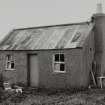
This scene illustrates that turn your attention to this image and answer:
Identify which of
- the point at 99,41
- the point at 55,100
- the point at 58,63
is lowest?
the point at 55,100

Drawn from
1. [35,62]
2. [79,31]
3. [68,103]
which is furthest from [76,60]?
[68,103]

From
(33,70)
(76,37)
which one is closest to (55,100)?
(76,37)

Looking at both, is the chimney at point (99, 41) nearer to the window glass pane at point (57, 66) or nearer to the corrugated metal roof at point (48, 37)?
the corrugated metal roof at point (48, 37)

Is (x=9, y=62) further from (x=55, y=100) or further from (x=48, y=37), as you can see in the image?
(x=55, y=100)

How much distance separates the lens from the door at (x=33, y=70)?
19.9 meters

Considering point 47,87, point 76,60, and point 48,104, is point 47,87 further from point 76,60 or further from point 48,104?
point 48,104

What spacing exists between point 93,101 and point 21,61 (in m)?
9.36

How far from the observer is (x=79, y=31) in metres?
19.2

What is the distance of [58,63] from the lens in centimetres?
1830

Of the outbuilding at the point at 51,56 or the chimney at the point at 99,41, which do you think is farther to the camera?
the chimney at the point at 99,41

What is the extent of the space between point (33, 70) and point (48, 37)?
10.6 ft

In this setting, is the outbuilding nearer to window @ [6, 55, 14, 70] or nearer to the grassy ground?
window @ [6, 55, 14, 70]

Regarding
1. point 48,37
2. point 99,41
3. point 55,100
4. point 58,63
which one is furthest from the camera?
point 48,37

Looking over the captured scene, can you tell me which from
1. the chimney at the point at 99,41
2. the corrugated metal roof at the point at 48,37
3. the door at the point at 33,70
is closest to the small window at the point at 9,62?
the corrugated metal roof at the point at 48,37
